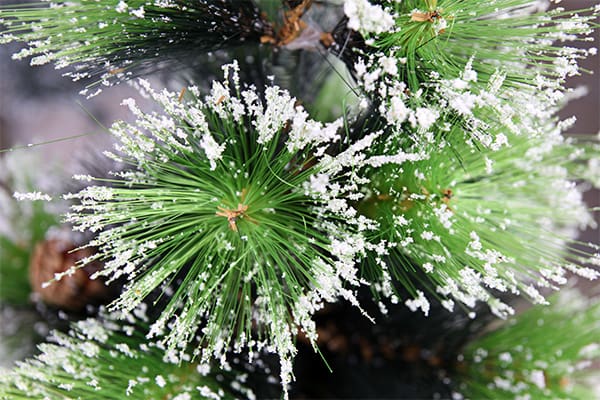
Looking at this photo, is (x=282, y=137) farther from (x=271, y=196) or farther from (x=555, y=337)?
(x=555, y=337)

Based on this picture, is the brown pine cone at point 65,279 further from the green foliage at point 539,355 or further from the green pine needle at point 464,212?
the green foliage at point 539,355

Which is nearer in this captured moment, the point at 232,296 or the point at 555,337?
the point at 232,296

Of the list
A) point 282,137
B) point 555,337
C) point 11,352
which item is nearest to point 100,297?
point 11,352

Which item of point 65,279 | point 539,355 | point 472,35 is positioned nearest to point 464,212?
point 472,35

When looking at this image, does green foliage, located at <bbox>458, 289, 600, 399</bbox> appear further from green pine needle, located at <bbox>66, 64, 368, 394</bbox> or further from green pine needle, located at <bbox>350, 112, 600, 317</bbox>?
green pine needle, located at <bbox>66, 64, 368, 394</bbox>

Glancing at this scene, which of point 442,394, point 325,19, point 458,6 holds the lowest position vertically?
point 442,394

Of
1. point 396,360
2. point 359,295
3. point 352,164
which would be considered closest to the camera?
point 352,164

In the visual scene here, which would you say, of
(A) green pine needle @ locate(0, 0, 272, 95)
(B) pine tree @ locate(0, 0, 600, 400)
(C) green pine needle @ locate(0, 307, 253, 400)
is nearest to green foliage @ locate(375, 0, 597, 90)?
(B) pine tree @ locate(0, 0, 600, 400)
